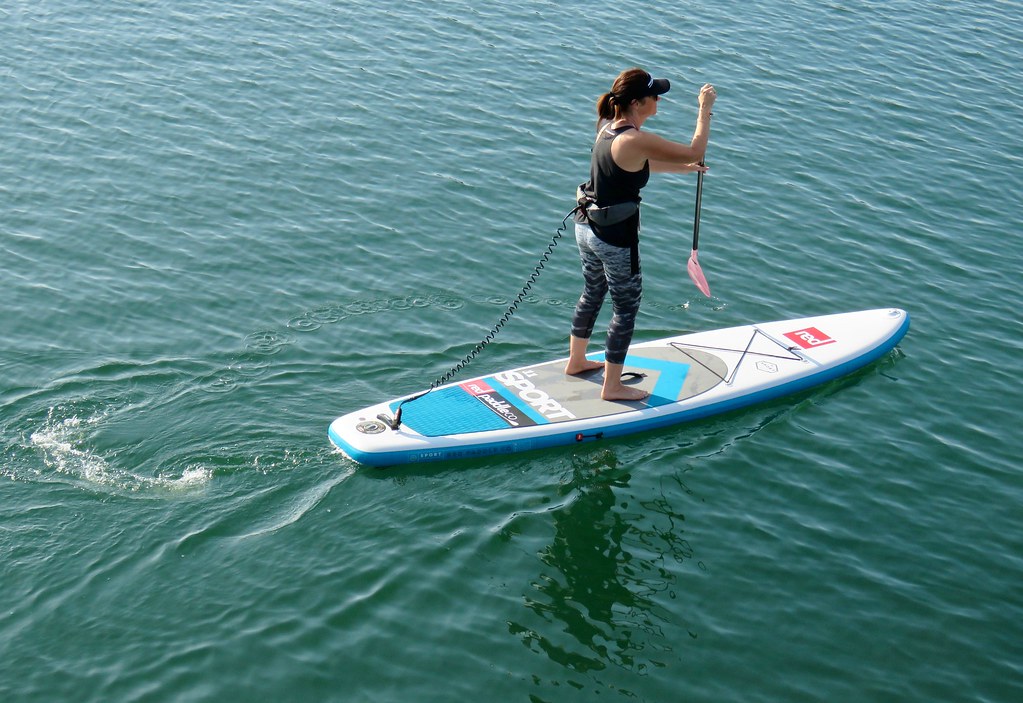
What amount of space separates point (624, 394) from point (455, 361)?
1.66m

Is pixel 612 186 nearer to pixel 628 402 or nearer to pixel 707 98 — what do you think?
pixel 707 98

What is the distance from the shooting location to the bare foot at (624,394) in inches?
370

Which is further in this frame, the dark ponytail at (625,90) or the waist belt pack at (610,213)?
the waist belt pack at (610,213)

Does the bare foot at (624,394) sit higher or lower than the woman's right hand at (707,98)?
lower

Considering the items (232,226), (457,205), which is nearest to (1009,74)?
(457,205)

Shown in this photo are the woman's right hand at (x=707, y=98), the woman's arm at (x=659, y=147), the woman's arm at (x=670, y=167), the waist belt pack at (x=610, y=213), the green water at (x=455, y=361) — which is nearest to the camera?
the green water at (x=455, y=361)

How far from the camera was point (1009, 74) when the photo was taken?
17812mm

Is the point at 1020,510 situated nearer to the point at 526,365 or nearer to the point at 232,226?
the point at 526,365

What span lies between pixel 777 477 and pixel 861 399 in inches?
66.0

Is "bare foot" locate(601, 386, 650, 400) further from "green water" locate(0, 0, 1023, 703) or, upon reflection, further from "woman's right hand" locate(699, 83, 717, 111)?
"woman's right hand" locate(699, 83, 717, 111)

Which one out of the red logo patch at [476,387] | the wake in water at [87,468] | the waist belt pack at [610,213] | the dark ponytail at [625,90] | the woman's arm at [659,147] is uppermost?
the dark ponytail at [625,90]

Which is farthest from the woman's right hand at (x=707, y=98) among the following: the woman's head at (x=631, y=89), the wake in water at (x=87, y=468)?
the wake in water at (x=87, y=468)

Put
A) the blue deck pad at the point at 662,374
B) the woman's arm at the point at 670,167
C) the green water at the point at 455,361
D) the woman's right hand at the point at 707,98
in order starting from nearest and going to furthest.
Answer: the green water at the point at 455,361, the woman's right hand at the point at 707,98, the woman's arm at the point at 670,167, the blue deck pad at the point at 662,374

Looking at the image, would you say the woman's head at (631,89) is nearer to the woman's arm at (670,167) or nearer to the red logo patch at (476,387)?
the woman's arm at (670,167)
